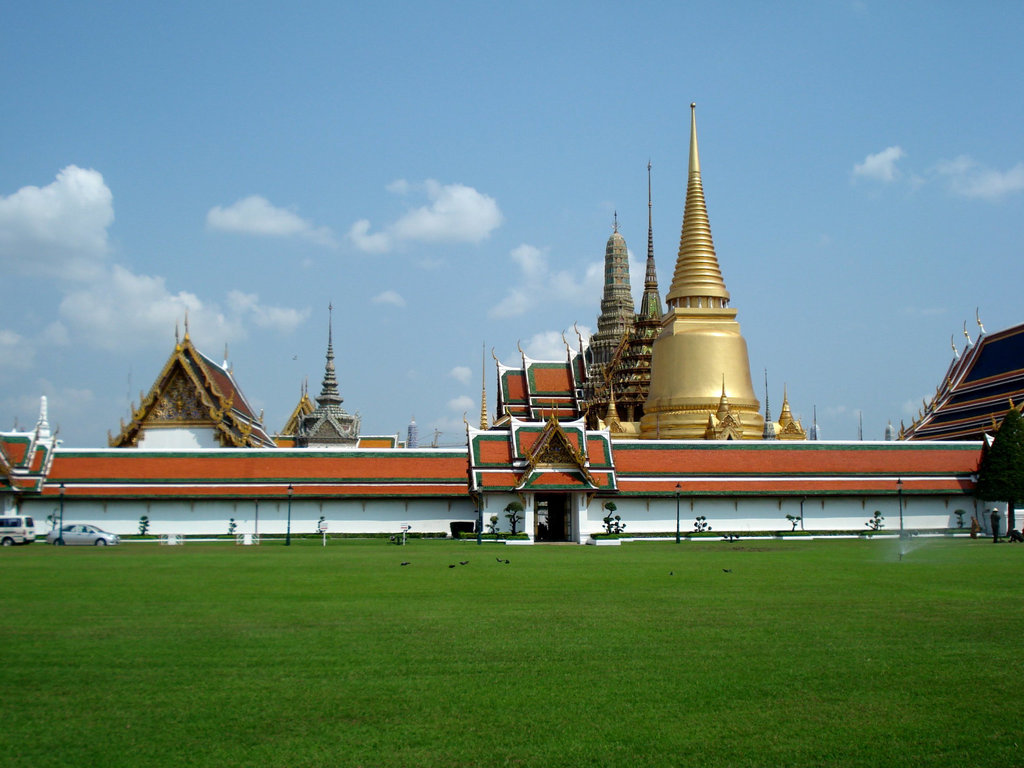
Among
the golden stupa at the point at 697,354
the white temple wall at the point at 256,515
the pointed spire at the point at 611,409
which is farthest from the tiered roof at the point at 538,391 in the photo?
Answer: the white temple wall at the point at 256,515

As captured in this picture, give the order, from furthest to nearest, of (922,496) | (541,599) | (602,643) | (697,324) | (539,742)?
(697,324) < (922,496) < (541,599) < (602,643) < (539,742)

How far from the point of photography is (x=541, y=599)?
16156mm

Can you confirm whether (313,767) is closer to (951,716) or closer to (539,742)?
(539,742)

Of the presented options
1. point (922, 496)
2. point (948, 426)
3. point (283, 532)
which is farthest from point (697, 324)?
point (283, 532)

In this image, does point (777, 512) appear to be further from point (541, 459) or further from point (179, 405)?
point (179, 405)

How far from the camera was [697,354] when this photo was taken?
191 feet

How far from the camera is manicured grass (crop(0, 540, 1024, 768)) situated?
25.4 feet

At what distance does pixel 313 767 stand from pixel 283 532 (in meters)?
33.9

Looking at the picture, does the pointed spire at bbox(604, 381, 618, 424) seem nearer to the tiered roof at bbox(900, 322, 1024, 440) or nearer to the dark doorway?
the tiered roof at bbox(900, 322, 1024, 440)

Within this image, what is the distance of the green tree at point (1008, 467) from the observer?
133 ft

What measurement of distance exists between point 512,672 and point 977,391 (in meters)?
49.6

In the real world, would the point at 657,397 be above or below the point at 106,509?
above

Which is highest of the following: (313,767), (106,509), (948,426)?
(948,426)

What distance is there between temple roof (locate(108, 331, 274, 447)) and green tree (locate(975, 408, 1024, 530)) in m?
30.8
